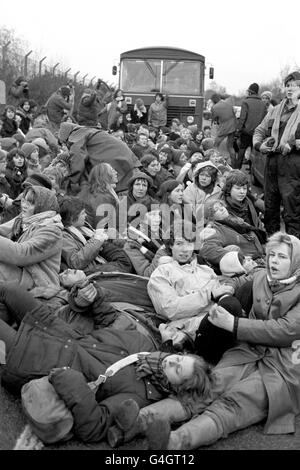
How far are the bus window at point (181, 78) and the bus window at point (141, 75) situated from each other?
26 centimetres

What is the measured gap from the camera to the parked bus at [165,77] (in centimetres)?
1878

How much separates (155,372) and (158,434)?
643 millimetres

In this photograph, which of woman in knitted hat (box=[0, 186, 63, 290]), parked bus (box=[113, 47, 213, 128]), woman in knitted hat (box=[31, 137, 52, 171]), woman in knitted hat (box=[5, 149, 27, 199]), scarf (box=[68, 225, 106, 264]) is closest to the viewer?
woman in knitted hat (box=[0, 186, 63, 290])

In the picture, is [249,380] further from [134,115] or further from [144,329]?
[134,115]

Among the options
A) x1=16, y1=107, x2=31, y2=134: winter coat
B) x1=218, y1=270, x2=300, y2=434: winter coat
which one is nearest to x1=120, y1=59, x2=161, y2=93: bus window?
x1=16, y1=107, x2=31, y2=134: winter coat

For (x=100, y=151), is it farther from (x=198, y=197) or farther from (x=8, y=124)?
(x=8, y=124)

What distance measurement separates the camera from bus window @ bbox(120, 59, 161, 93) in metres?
18.8

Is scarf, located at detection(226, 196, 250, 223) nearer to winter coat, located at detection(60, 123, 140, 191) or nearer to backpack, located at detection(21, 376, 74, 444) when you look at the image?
winter coat, located at detection(60, 123, 140, 191)

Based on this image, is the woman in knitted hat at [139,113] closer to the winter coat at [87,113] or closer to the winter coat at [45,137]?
the winter coat at [45,137]

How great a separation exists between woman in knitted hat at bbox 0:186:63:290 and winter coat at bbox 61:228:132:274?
0.40 meters

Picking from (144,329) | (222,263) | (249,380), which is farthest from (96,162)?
(249,380)

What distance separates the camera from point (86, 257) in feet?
18.6

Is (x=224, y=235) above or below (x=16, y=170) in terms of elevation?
below

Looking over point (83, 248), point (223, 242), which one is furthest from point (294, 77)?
point (83, 248)
